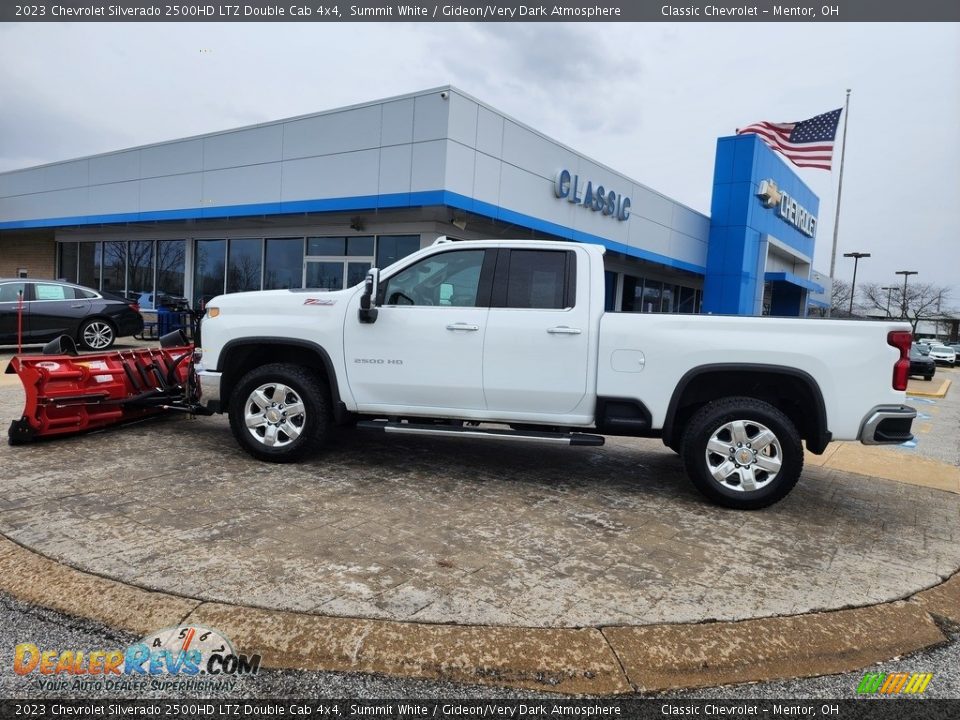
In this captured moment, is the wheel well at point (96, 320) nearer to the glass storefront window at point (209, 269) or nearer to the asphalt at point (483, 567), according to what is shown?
the glass storefront window at point (209, 269)

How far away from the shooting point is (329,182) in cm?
1351

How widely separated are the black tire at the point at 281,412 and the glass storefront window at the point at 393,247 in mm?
8713

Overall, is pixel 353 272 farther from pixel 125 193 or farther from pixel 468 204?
pixel 125 193

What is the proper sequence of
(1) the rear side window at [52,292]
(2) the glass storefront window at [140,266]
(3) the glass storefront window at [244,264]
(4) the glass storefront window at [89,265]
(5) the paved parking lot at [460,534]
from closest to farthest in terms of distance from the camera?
(5) the paved parking lot at [460,534], (1) the rear side window at [52,292], (3) the glass storefront window at [244,264], (2) the glass storefront window at [140,266], (4) the glass storefront window at [89,265]

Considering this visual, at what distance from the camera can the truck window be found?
5168 millimetres

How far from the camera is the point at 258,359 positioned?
5.66m

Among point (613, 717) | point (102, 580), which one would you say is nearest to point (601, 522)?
point (613, 717)

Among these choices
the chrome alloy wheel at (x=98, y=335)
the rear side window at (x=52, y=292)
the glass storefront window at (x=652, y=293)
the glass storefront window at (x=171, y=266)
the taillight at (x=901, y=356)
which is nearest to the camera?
the taillight at (x=901, y=356)

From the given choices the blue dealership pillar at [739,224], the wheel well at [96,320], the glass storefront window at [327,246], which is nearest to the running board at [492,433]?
the wheel well at [96,320]

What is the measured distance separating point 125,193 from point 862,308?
271 ft

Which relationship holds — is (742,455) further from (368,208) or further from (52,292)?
(52,292)

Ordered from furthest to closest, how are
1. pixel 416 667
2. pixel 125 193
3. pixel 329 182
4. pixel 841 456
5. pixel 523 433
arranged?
pixel 125 193, pixel 329 182, pixel 841 456, pixel 523 433, pixel 416 667

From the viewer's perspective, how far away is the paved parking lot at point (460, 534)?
318 centimetres

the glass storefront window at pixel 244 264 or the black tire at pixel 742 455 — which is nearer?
the black tire at pixel 742 455
